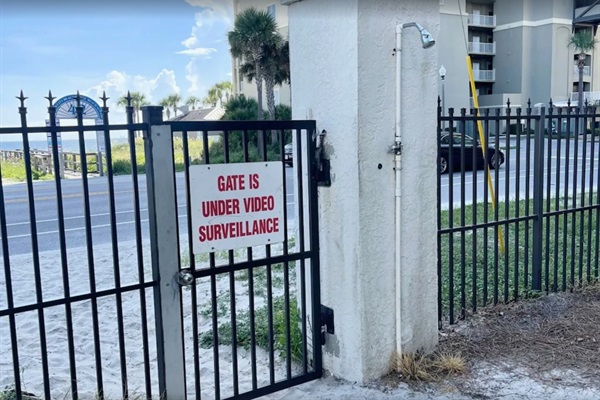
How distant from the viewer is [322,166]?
334cm

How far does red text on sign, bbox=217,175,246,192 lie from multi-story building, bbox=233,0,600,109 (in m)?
37.9

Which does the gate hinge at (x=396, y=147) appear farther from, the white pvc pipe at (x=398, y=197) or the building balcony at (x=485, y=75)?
the building balcony at (x=485, y=75)

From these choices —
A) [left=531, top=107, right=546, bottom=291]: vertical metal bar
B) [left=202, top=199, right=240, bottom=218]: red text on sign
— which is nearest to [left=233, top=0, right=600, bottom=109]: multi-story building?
[left=531, top=107, right=546, bottom=291]: vertical metal bar

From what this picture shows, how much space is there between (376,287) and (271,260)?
0.71 m

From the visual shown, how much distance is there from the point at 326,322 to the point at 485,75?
1863 inches

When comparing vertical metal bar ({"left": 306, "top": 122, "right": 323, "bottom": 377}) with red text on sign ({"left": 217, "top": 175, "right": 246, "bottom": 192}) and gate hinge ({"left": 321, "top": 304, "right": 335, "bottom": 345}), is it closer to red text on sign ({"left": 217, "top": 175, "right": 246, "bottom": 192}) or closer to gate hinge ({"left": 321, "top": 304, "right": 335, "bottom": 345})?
gate hinge ({"left": 321, "top": 304, "right": 335, "bottom": 345})

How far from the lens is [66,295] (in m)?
2.61

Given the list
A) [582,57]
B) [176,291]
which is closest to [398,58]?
[176,291]

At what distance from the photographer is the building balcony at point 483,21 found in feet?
149

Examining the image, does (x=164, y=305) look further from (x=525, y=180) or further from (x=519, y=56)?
(x=519, y=56)

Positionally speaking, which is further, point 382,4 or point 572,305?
point 572,305

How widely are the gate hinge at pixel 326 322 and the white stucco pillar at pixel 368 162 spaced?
0.13 feet

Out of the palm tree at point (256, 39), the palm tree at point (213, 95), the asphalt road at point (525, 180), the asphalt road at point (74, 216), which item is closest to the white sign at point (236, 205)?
the asphalt road at point (525, 180)

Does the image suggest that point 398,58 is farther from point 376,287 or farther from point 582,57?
point 582,57
